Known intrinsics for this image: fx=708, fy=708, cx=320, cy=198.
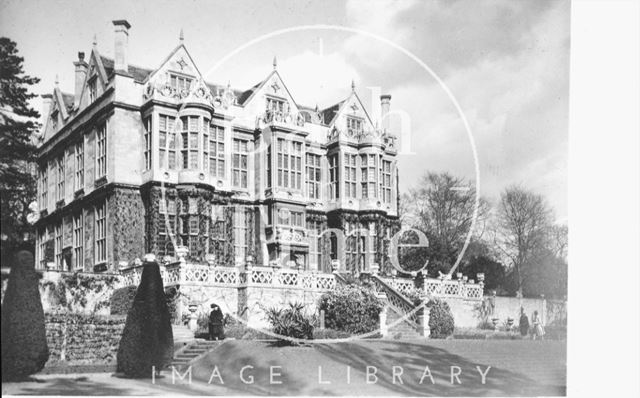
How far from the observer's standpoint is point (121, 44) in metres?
20.6

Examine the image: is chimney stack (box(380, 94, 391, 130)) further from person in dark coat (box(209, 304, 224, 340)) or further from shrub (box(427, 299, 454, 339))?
person in dark coat (box(209, 304, 224, 340))

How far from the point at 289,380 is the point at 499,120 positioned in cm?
922

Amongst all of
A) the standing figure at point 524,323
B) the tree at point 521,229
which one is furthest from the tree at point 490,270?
the standing figure at point 524,323

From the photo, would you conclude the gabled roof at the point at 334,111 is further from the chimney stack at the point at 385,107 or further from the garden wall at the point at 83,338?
the garden wall at the point at 83,338

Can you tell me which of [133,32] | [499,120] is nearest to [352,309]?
[499,120]

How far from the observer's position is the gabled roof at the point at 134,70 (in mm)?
22005

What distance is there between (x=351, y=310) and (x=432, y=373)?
4109 mm

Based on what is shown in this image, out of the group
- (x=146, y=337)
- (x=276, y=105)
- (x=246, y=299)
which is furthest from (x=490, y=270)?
(x=146, y=337)

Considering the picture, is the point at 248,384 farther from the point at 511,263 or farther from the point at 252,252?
the point at 511,263

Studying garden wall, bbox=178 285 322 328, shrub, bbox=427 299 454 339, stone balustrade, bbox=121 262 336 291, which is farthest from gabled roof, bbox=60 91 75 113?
shrub, bbox=427 299 454 339

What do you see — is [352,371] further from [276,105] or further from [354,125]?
[354,125]

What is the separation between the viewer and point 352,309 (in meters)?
20.8

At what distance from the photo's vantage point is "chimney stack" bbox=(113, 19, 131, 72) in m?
18.4

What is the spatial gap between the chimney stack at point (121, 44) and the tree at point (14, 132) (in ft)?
8.72
